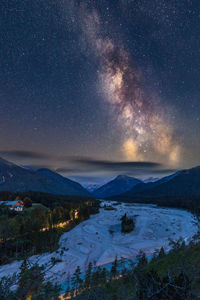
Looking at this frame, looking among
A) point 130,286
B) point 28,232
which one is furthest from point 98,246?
point 130,286

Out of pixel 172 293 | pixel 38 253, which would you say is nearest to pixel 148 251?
pixel 38 253

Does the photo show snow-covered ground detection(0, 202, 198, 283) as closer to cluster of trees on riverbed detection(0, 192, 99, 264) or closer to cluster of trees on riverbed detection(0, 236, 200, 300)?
cluster of trees on riverbed detection(0, 192, 99, 264)

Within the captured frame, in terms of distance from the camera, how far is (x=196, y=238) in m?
50.9

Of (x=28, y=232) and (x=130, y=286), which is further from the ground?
(x=130, y=286)

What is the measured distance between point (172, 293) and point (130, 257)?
43.1m

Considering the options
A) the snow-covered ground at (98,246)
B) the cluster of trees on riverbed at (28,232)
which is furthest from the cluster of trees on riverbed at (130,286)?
the cluster of trees on riverbed at (28,232)

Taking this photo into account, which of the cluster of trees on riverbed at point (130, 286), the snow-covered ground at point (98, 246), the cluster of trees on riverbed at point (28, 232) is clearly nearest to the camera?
the cluster of trees on riverbed at point (130, 286)

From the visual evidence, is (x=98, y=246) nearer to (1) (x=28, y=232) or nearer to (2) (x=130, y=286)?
(1) (x=28, y=232)

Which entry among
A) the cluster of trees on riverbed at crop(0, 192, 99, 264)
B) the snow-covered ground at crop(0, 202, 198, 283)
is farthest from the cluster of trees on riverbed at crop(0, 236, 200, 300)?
the cluster of trees on riverbed at crop(0, 192, 99, 264)

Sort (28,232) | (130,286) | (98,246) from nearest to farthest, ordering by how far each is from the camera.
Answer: (130,286) → (28,232) → (98,246)

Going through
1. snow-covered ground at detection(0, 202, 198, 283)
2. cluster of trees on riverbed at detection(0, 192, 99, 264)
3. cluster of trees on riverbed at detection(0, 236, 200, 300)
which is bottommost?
snow-covered ground at detection(0, 202, 198, 283)

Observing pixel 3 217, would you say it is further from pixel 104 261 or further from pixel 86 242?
pixel 104 261

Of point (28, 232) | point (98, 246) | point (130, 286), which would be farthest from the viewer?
point (98, 246)

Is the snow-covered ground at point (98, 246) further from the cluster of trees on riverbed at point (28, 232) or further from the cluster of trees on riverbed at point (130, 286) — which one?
the cluster of trees on riverbed at point (130, 286)
